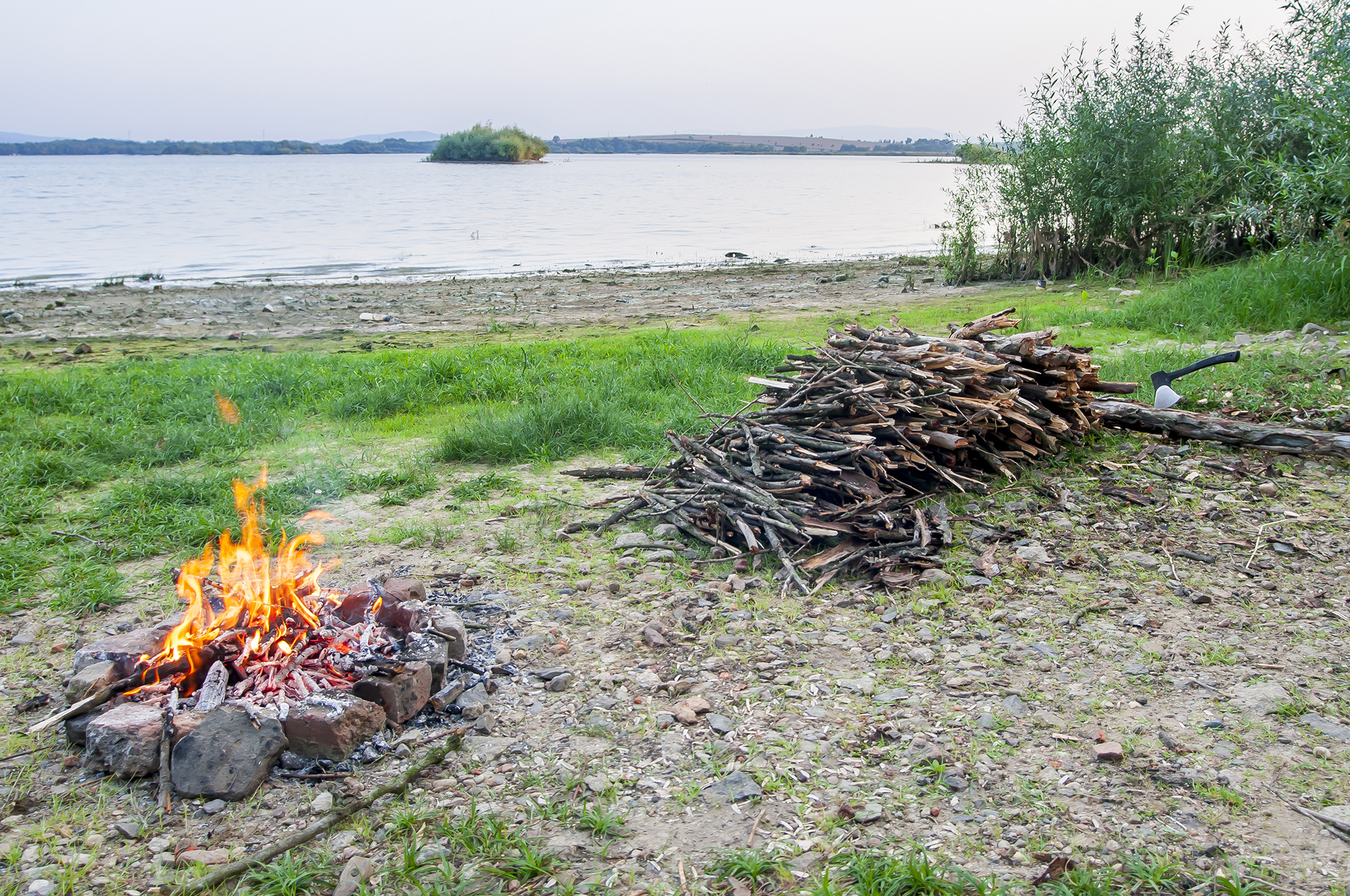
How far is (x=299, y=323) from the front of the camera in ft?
48.8

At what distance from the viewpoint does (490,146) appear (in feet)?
308

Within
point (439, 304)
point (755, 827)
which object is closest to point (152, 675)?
point (755, 827)

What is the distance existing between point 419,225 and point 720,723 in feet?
109

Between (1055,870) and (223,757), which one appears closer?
(1055,870)

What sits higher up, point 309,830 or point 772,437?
point 772,437

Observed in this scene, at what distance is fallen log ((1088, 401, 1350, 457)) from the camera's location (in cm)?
635

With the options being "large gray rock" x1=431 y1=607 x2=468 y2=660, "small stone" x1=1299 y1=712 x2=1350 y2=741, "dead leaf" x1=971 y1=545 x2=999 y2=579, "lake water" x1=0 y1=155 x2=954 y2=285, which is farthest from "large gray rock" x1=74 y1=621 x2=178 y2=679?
"lake water" x1=0 y1=155 x2=954 y2=285

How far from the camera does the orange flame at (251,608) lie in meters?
3.72

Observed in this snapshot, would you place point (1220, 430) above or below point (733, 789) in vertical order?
above

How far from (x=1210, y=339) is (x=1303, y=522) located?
5.13 meters

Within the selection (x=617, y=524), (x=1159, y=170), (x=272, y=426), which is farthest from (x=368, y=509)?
(x=1159, y=170)

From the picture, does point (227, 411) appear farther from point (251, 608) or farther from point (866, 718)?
point (866, 718)

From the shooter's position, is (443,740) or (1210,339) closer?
(443,740)

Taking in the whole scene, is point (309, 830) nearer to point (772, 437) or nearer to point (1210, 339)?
point (772, 437)
